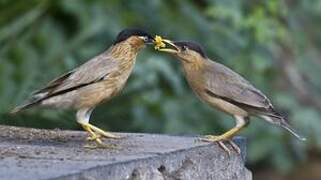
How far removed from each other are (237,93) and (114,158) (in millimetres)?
1070

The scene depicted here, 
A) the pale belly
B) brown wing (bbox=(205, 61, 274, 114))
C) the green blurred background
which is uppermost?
brown wing (bbox=(205, 61, 274, 114))

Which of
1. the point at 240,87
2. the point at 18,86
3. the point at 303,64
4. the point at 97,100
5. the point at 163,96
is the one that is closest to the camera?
the point at 97,100

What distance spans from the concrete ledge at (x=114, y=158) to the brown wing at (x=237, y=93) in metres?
0.19

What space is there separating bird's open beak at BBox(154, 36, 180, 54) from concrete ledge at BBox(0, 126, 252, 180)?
41 centimetres

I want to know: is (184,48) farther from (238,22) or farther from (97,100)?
(238,22)

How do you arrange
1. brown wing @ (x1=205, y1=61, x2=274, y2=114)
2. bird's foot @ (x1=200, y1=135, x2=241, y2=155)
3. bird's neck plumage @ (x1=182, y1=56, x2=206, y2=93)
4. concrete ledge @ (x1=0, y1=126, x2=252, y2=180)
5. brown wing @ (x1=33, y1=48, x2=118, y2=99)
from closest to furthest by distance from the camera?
concrete ledge @ (x1=0, y1=126, x2=252, y2=180)
brown wing @ (x1=33, y1=48, x2=118, y2=99)
bird's foot @ (x1=200, y1=135, x2=241, y2=155)
brown wing @ (x1=205, y1=61, x2=274, y2=114)
bird's neck plumage @ (x1=182, y1=56, x2=206, y2=93)

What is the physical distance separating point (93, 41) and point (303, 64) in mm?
2393

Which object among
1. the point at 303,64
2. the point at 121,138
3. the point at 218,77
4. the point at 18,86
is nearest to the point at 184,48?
the point at 218,77

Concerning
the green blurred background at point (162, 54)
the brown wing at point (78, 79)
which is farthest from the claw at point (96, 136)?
the green blurred background at point (162, 54)

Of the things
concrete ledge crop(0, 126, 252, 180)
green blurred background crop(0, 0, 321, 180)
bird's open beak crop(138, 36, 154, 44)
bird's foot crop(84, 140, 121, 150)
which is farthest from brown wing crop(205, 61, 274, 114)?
green blurred background crop(0, 0, 321, 180)

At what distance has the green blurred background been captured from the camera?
8977 millimetres

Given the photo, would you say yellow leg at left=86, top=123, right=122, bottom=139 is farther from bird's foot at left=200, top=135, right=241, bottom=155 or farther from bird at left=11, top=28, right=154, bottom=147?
bird's foot at left=200, top=135, right=241, bottom=155

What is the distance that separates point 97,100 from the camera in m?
5.26

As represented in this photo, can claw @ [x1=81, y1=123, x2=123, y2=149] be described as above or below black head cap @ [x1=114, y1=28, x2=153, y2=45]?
below
